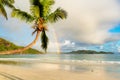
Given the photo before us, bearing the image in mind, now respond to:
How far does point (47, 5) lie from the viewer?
540 inches

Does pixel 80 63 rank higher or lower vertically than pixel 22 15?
lower

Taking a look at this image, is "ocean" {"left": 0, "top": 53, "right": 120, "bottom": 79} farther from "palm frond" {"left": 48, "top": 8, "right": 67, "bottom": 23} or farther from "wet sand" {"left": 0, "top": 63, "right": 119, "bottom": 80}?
"palm frond" {"left": 48, "top": 8, "right": 67, "bottom": 23}

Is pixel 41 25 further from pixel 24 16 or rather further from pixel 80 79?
pixel 80 79

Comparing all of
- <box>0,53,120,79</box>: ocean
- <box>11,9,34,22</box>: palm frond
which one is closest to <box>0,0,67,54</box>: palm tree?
<box>11,9,34,22</box>: palm frond

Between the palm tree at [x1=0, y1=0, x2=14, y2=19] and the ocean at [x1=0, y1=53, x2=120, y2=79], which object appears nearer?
the palm tree at [x1=0, y1=0, x2=14, y2=19]

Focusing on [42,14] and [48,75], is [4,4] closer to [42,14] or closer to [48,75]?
[42,14]

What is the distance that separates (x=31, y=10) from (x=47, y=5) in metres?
0.92

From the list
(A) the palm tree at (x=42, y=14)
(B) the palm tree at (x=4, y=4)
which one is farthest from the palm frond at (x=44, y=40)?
(B) the palm tree at (x=4, y=4)

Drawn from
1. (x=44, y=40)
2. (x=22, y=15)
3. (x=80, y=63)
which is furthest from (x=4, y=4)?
(x=80, y=63)

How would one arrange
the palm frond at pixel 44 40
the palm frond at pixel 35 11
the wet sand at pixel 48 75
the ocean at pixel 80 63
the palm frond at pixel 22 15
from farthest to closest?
the ocean at pixel 80 63 → the wet sand at pixel 48 75 → the palm frond at pixel 44 40 → the palm frond at pixel 22 15 → the palm frond at pixel 35 11

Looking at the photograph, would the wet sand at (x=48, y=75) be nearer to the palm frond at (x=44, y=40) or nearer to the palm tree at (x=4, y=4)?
the palm frond at (x=44, y=40)

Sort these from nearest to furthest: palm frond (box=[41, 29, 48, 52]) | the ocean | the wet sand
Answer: palm frond (box=[41, 29, 48, 52])
the wet sand
the ocean

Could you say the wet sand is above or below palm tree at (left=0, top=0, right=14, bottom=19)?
below

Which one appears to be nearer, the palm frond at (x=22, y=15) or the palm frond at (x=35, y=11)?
the palm frond at (x=35, y=11)
